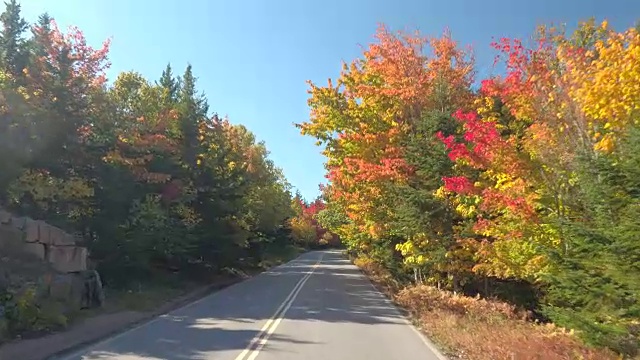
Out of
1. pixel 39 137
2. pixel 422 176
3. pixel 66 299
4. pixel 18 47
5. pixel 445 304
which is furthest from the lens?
pixel 18 47

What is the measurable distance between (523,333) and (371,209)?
14.4m

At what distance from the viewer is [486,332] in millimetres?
12156

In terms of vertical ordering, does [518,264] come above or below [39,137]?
below

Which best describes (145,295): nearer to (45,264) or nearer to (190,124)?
(45,264)

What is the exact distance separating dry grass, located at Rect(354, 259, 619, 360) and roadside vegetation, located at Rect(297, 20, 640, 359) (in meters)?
0.05

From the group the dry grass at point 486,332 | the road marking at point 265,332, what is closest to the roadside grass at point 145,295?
the road marking at point 265,332

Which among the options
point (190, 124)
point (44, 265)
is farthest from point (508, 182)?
point (190, 124)

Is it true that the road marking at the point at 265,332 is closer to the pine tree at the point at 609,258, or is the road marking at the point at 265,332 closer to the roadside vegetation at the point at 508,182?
the roadside vegetation at the point at 508,182

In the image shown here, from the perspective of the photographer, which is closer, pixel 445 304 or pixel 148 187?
pixel 445 304

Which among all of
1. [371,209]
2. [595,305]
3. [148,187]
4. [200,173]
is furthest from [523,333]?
[200,173]

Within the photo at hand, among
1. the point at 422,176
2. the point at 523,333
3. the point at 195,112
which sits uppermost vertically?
the point at 195,112

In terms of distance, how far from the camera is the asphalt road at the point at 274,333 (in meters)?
10.8

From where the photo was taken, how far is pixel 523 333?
11.9 m

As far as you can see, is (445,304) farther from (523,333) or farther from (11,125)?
(11,125)
